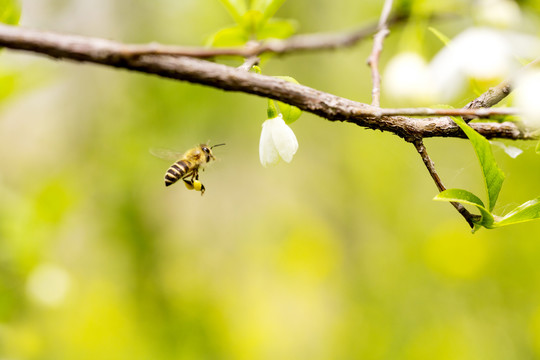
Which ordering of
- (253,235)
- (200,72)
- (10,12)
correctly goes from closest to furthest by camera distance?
(200,72)
(10,12)
(253,235)

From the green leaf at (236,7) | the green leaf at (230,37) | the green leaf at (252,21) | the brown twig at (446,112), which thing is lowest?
the brown twig at (446,112)

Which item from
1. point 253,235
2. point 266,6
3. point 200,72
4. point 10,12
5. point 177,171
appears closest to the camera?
point 200,72

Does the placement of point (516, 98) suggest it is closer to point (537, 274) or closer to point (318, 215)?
point (537, 274)

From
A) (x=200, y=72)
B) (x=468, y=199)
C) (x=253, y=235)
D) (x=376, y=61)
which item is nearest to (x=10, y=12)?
(x=200, y=72)

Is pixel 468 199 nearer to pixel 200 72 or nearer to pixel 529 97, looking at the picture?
pixel 529 97

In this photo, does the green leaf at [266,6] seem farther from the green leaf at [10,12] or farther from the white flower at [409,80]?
the green leaf at [10,12]

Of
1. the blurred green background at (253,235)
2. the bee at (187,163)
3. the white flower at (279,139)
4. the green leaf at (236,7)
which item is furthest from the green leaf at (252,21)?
the blurred green background at (253,235)

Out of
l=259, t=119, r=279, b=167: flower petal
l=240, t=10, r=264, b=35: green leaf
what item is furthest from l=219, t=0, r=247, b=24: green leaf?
l=259, t=119, r=279, b=167: flower petal
